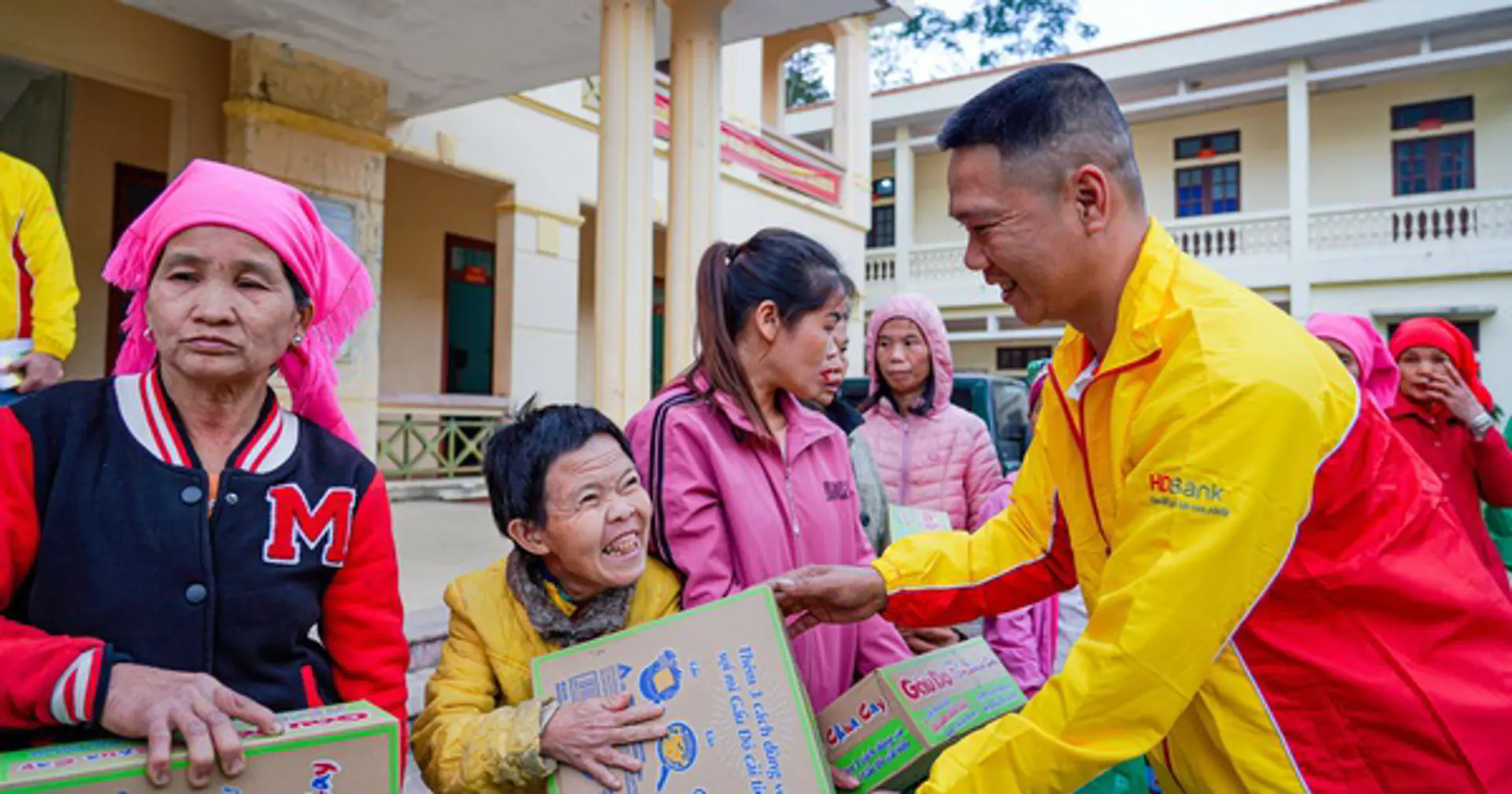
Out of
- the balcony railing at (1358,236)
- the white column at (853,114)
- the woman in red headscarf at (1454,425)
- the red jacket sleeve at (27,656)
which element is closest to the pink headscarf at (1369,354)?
the woman in red headscarf at (1454,425)

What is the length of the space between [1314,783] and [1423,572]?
0.32 meters

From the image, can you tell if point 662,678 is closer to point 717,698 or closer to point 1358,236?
point 717,698

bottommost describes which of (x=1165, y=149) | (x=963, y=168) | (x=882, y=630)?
(x=882, y=630)

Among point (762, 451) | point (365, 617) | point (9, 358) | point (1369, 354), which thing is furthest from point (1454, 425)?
point (9, 358)

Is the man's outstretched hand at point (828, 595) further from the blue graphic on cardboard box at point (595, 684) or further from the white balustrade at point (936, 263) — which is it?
the white balustrade at point (936, 263)

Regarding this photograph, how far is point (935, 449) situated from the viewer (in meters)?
3.71

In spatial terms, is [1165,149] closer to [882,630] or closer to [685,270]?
[685,270]

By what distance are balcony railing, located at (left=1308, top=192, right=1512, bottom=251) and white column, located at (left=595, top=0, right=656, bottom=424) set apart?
15150mm

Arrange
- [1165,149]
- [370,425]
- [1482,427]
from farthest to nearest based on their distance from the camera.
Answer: [1165,149] < [370,425] < [1482,427]

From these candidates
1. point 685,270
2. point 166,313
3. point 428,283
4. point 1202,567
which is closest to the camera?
point 1202,567

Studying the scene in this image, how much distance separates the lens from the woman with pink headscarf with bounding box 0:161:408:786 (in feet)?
4.02

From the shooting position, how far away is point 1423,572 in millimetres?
1285

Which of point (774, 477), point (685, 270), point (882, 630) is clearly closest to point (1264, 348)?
point (774, 477)

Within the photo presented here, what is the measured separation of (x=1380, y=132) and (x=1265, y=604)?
20.2m
